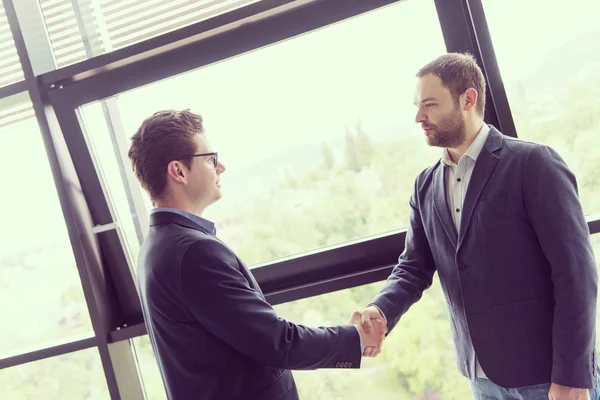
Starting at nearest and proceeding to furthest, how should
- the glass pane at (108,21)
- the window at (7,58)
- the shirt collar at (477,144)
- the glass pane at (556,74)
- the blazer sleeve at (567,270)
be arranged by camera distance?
1. the blazer sleeve at (567,270)
2. the shirt collar at (477,144)
3. the glass pane at (556,74)
4. the glass pane at (108,21)
5. the window at (7,58)

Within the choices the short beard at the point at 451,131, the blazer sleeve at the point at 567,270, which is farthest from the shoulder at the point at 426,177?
the blazer sleeve at the point at 567,270

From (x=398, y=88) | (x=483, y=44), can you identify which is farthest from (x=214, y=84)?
(x=483, y=44)

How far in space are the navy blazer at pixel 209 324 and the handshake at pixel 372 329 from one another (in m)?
0.29

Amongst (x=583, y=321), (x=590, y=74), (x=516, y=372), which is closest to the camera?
(x=583, y=321)

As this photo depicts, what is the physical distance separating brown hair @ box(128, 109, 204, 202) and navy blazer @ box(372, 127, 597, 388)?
2.79ft

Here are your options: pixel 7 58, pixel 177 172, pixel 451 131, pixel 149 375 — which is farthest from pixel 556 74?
pixel 7 58

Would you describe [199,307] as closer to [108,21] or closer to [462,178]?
[462,178]

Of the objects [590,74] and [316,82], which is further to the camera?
[316,82]

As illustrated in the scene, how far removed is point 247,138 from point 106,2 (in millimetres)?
846

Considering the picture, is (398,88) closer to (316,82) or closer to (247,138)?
(316,82)

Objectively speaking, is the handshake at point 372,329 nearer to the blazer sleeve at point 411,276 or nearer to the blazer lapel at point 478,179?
the blazer sleeve at point 411,276

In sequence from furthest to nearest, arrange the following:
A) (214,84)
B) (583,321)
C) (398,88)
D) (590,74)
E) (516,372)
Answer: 1. (214,84)
2. (398,88)
3. (590,74)
4. (516,372)
5. (583,321)

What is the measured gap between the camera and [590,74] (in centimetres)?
222

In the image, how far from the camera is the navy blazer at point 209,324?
1.69 m
